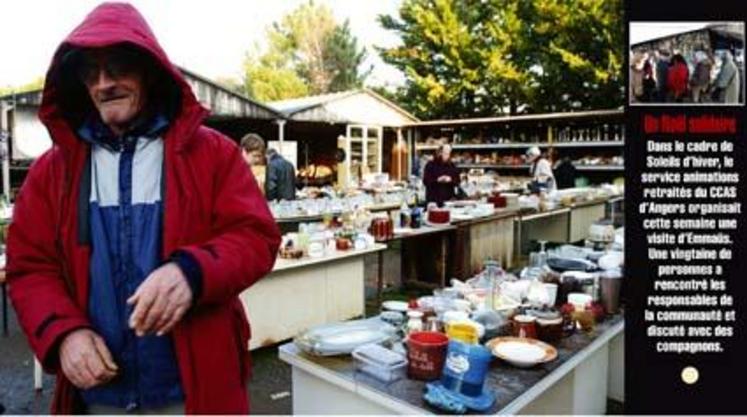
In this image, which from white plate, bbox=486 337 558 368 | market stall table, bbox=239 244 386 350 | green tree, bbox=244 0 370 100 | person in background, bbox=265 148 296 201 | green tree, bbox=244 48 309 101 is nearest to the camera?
white plate, bbox=486 337 558 368

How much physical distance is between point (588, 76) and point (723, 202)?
19.3m

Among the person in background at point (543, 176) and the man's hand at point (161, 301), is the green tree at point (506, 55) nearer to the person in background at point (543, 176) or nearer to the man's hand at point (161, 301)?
the person in background at point (543, 176)

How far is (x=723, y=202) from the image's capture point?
1.97m

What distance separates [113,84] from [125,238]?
13.4 inches

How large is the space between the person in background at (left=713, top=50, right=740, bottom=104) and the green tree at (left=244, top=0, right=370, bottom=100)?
34123mm

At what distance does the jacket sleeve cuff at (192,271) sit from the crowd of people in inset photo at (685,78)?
1500mm

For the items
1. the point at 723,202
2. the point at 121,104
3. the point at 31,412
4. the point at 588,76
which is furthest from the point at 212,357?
the point at 588,76

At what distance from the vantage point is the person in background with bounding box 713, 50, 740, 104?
→ 6.34 ft

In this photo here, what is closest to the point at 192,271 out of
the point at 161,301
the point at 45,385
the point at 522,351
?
the point at 161,301

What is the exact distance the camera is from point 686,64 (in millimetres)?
1965

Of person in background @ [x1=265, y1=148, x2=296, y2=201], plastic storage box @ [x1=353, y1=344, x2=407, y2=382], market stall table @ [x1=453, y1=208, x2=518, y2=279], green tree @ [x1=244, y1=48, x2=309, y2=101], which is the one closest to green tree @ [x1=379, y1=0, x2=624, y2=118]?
green tree @ [x1=244, y1=48, x2=309, y2=101]

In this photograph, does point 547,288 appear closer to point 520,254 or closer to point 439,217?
point 439,217

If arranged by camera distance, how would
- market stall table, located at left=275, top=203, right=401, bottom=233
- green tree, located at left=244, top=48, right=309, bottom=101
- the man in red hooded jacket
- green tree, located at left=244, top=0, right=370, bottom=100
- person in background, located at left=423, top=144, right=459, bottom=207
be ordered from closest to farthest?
the man in red hooded jacket, market stall table, located at left=275, top=203, right=401, bottom=233, person in background, located at left=423, top=144, right=459, bottom=207, green tree, located at left=244, top=48, right=309, bottom=101, green tree, located at left=244, top=0, right=370, bottom=100

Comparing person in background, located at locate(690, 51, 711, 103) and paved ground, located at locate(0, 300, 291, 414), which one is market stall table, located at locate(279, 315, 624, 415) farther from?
paved ground, located at locate(0, 300, 291, 414)
